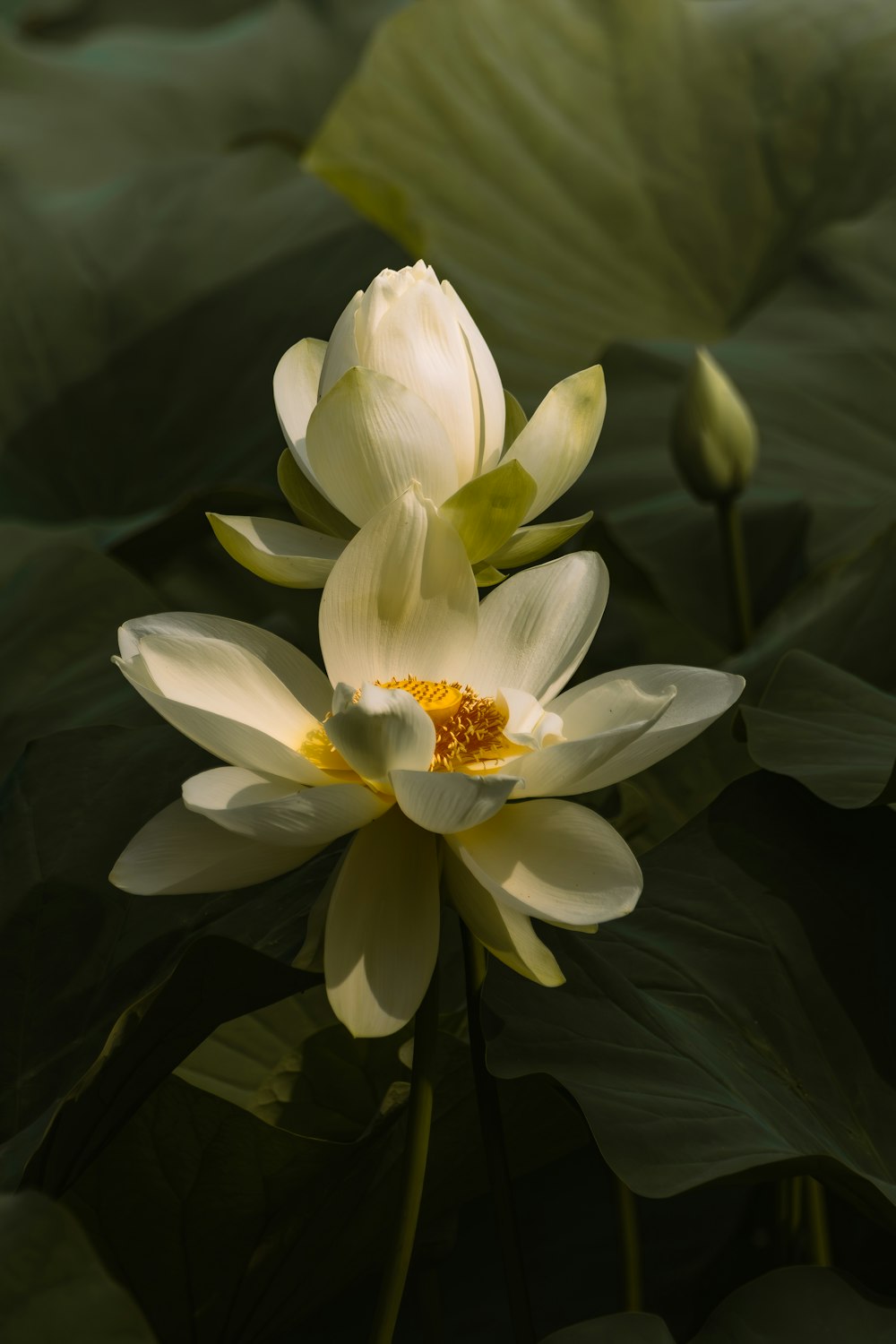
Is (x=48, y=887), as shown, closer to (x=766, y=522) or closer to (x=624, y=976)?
(x=624, y=976)

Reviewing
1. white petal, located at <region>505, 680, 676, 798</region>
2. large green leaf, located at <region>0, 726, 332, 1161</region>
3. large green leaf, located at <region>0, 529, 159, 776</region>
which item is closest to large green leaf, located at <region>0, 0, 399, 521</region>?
large green leaf, located at <region>0, 529, 159, 776</region>

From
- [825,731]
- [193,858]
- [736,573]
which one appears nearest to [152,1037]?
[193,858]

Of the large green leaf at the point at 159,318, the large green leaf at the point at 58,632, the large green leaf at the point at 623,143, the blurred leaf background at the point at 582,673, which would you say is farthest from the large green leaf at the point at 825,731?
the large green leaf at the point at 623,143

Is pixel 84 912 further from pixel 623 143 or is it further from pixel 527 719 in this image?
pixel 623 143

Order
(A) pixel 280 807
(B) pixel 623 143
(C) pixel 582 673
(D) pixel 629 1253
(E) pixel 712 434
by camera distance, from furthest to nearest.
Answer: (B) pixel 623 143
(E) pixel 712 434
(C) pixel 582 673
(D) pixel 629 1253
(A) pixel 280 807

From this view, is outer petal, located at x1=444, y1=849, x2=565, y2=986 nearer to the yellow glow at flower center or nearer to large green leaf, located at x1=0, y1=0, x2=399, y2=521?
the yellow glow at flower center

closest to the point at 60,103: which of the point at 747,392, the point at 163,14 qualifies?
the point at 163,14

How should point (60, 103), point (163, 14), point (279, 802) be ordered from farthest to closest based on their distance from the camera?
point (163, 14), point (60, 103), point (279, 802)
